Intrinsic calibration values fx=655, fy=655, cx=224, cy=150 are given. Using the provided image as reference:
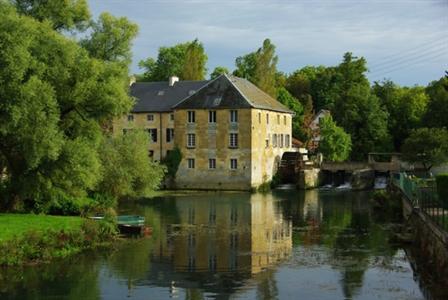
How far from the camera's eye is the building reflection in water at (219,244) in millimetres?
23609

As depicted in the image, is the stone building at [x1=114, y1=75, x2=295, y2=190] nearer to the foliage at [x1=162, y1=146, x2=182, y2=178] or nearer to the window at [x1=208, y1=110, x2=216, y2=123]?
the window at [x1=208, y1=110, x2=216, y2=123]

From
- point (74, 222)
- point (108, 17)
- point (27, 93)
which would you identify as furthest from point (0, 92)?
point (108, 17)

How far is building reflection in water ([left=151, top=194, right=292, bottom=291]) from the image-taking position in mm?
23609

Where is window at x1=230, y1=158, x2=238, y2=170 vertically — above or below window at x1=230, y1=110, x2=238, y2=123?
below

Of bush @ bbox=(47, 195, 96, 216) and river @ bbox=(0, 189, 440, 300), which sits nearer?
river @ bbox=(0, 189, 440, 300)

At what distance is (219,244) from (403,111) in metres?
51.0

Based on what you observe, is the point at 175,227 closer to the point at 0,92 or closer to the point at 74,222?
the point at 74,222

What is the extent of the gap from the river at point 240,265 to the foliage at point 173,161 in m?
22.4

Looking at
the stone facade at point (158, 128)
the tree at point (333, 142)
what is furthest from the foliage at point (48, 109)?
the tree at point (333, 142)

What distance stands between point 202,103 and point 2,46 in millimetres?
34995

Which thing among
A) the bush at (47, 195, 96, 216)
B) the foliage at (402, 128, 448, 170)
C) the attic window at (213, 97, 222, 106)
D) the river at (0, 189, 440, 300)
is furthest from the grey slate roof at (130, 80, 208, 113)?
the bush at (47, 195, 96, 216)

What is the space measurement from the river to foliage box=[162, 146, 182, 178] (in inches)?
883

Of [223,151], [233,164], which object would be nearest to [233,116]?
[223,151]

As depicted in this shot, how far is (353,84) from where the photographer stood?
78188 millimetres
